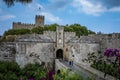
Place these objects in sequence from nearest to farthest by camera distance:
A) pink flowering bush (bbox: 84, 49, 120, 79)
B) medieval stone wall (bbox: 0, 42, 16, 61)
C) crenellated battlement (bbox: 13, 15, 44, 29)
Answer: pink flowering bush (bbox: 84, 49, 120, 79) < medieval stone wall (bbox: 0, 42, 16, 61) < crenellated battlement (bbox: 13, 15, 44, 29)

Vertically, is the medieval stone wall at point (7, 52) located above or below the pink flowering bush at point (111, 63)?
below

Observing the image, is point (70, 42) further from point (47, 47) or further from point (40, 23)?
point (40, 23)

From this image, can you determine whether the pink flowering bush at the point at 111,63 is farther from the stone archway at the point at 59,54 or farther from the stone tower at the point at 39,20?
the stone tower at the point at 39,20

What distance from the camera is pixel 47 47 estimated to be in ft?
96.3

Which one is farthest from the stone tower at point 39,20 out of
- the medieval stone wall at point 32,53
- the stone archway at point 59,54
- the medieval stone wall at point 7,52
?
the medieval stone wall at point 32,53

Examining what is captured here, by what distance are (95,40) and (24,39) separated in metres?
8.24

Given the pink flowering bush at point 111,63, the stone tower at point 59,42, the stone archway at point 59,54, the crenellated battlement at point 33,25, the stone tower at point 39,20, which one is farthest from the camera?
the stone tower at point 39,20

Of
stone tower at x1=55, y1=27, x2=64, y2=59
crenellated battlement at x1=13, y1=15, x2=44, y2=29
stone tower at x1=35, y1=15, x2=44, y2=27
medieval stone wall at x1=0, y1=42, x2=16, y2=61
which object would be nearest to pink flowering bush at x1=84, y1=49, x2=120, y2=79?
medieval stone wall at x1=0, y1=42, x2=16, y2=61

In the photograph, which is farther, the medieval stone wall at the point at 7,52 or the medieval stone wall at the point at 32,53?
the medieval stone wall at the point at 7,52

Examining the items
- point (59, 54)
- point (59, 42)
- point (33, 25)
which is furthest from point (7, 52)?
point (33, 25)

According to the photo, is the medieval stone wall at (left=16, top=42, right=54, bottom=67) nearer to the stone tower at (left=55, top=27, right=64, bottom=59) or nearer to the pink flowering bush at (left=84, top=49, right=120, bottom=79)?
the stone tower at (left=55, top=27, right=64, bottom=59)

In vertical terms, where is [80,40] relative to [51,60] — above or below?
above

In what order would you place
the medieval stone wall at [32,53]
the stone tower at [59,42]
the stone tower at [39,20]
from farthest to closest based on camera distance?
the stone tower at [39,20] → the stone tower at [59,42] → the medieval stone wall at [32,53]

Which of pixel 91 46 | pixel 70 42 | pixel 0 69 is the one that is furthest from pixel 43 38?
pixel 0 69
